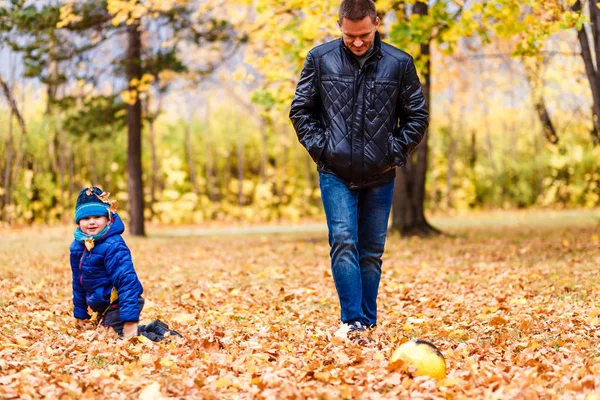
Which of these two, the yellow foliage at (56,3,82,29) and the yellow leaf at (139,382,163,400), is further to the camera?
the yellow foliage at (56,3,82,29)

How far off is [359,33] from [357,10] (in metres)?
0.14

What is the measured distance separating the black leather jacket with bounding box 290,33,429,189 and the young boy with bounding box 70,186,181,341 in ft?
5.25

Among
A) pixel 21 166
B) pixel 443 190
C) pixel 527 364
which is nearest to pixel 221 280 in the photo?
pixel 527 364

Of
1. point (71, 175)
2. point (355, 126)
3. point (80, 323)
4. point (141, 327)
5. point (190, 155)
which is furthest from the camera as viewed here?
point (190, 155)

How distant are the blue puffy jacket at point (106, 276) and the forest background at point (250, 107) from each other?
6.01 metres

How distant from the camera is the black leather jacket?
476 cm

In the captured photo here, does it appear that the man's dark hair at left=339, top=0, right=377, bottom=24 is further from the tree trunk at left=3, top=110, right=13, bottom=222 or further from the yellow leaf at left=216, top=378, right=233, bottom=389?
the tree trunk at left=3, top=110, right=13, bottom=222

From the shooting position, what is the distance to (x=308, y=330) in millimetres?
5785

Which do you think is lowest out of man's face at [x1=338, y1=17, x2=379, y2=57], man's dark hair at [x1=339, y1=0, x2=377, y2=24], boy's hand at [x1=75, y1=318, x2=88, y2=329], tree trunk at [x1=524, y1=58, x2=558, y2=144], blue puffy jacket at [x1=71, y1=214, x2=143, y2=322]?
boy's hand at [x1=75, y1=318, x2=88, y2=329]

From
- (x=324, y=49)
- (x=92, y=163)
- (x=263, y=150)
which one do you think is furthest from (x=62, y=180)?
(x=324, y=49)

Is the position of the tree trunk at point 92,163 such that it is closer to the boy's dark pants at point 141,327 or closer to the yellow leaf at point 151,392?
the boy's dark pants at point 141,327

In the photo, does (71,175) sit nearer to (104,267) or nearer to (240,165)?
(240,165)

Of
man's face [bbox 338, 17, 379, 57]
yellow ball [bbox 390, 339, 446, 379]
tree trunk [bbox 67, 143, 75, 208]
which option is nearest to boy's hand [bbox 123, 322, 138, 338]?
yellow ball [bbox 390, 339, 446, 379]

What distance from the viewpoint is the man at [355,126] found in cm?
475
